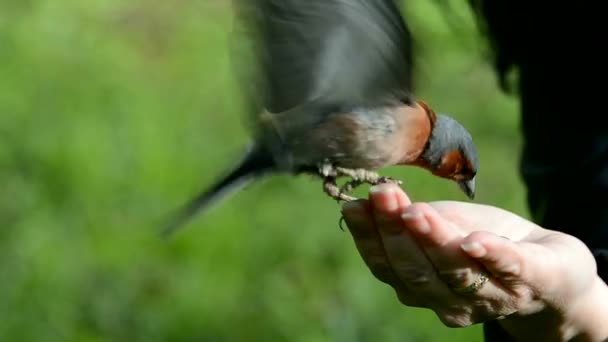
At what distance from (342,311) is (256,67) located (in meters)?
1.51

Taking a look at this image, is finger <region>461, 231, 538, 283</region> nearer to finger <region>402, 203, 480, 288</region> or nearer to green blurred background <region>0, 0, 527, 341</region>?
finger <region>402, 203, 480, 288</region>

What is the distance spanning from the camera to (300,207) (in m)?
4.22

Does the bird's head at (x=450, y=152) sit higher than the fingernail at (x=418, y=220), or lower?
lower

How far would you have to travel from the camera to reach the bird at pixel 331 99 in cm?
221

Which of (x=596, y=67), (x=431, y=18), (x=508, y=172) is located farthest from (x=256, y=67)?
(x=431, y=18)

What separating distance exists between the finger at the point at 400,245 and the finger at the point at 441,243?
0.02m

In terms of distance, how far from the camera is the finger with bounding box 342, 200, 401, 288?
2137 millimetres

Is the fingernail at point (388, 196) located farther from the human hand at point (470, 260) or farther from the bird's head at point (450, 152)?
the bird's head at point (450, 152)

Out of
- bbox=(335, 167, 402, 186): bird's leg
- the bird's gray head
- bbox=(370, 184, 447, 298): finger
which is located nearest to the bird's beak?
the bird's gray head

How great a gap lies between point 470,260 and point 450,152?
872 mm

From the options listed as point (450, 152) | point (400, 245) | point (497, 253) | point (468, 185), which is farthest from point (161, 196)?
point (497, 253)

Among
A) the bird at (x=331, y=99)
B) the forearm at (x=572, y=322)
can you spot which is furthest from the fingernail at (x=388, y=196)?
the forearm at (x=572, y=322)

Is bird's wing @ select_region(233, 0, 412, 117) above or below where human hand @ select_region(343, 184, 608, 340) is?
above

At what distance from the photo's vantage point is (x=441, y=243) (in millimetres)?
2043
